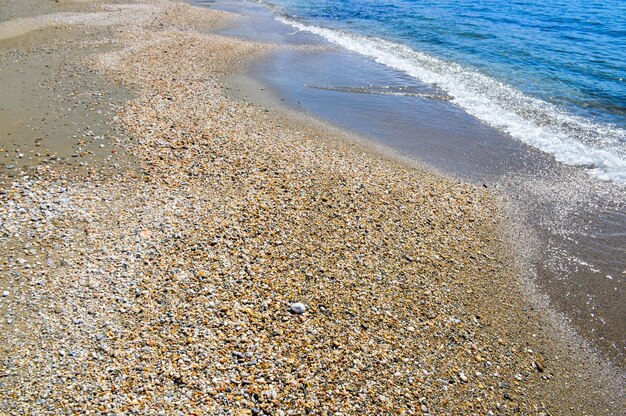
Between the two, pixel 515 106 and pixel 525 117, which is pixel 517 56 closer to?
pixel 515 106

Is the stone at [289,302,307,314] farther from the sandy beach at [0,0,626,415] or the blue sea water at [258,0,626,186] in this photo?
the blue sea water at [258,0,626,186]

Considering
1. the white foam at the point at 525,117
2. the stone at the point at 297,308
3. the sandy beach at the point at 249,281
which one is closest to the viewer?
the sandy beach at the point at 249,281

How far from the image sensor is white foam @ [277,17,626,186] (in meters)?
12.8

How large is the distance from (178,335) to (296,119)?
9560 millimetres

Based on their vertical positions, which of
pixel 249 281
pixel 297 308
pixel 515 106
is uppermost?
pixel 515 106

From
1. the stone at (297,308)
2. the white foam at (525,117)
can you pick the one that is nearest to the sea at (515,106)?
the white foam at (525,117)

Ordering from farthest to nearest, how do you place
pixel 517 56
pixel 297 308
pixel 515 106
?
pixel 517 56, pixel 515 106, pixel 297 308

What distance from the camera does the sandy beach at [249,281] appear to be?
5883 mm

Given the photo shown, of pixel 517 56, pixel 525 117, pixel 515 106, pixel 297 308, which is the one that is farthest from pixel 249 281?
pixel 517 56

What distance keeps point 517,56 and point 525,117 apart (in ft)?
26.4

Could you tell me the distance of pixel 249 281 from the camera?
751 cm

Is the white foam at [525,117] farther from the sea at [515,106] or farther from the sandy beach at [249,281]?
the sandy beach at [249,281]

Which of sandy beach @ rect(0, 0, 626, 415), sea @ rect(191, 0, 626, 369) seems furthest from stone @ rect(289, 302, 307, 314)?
sea @ rect(191, 0, 626, 369)

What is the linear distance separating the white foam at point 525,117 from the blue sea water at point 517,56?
4 cm
